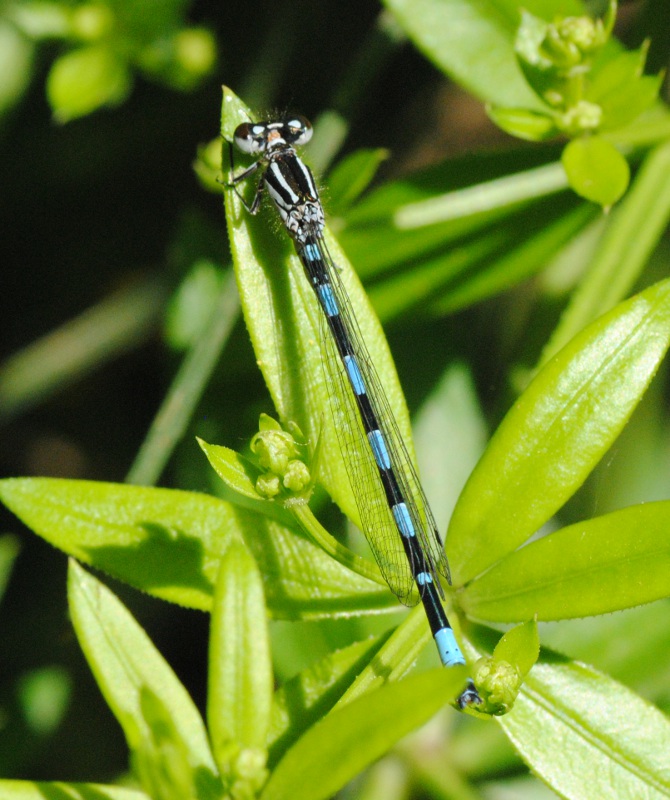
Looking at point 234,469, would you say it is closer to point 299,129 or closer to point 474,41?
point 299,129

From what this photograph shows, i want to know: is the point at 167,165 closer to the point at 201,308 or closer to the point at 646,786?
the point at 201,308

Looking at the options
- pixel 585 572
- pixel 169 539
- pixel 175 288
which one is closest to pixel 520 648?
pixel 585 572

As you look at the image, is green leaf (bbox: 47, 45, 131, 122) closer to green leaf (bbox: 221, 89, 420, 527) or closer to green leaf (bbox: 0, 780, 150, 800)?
green leaf (bbox: 221, 89, 420, 527)

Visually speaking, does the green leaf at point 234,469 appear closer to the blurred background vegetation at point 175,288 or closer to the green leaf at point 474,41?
the blurred background vegetation at point 175,288

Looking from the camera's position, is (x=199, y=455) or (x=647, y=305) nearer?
(x=647, y=305)

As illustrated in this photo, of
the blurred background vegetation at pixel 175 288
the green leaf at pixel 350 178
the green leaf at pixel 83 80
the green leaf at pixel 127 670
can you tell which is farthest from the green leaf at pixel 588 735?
the green leaf at pixel 83 80

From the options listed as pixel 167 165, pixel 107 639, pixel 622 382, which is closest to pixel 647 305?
pixel 622 382
